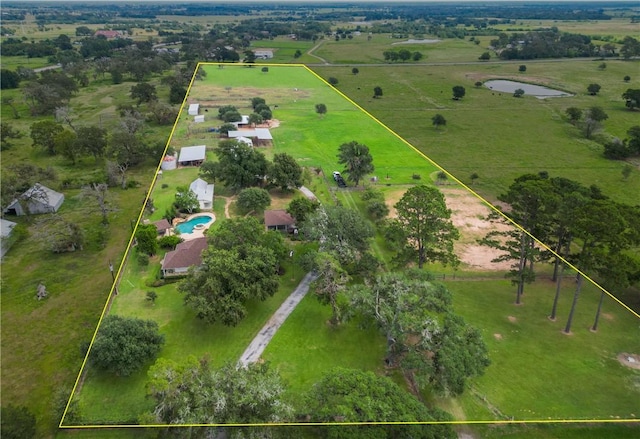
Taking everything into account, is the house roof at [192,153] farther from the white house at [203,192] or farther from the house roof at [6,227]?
the house roof at [6,227]

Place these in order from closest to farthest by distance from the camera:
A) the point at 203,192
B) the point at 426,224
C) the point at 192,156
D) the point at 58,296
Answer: the point at 426,224 → the point at 58,296 → the point at 203,192 → the point at 192,156

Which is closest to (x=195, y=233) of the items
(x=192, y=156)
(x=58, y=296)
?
(x=58, y=296)

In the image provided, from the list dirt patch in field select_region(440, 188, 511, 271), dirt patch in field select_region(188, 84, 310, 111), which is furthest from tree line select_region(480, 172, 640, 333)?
dirt patch in field select_region(188, 84, 310, 111)

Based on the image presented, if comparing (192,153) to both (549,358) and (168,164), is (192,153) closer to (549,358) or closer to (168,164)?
(168,164)

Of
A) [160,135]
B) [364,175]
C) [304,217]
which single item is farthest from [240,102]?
[304,217]

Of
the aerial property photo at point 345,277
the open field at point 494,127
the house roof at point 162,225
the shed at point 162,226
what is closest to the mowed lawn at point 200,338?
the aerial property photo at point 345,277

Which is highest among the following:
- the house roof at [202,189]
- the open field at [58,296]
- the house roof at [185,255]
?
the house roof at [202,189]
